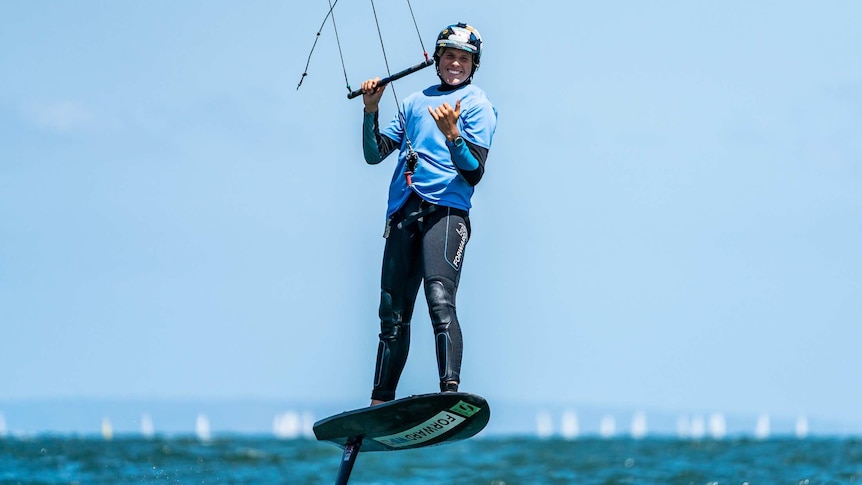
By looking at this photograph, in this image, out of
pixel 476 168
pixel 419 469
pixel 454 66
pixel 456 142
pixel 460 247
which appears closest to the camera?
pixel 456 142

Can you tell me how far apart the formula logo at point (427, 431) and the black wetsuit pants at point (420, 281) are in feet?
0.65

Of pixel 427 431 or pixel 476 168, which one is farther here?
pixel 427 431

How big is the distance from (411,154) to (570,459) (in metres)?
32.9

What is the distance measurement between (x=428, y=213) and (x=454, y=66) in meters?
0.99

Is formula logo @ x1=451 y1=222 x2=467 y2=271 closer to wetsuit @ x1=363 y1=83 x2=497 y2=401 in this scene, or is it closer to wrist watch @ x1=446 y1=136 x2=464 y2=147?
wetsuit @ x1=363 y1=83 x2=497 y2=401

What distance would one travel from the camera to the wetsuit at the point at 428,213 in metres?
9.53

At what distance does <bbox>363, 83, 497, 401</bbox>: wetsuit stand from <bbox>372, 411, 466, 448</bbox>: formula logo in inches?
8.0

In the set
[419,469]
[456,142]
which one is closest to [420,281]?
[456,142]

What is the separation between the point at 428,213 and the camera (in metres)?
9.70

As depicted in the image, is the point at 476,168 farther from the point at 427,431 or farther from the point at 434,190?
the point at 427,431

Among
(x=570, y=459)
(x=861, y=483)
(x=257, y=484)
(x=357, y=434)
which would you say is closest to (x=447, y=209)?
(x=357, y=434)

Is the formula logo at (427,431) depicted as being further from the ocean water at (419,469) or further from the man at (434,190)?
the ocean water at (419,469)

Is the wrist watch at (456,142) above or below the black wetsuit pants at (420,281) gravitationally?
above

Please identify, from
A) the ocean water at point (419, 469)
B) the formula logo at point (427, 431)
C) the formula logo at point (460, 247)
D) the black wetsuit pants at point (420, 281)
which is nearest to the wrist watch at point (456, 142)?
the black wetsuit pants at point (420, 281)
